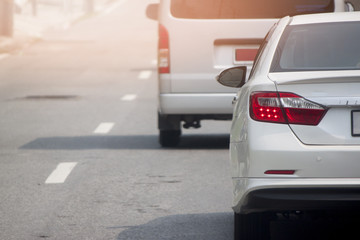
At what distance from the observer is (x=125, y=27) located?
168ft

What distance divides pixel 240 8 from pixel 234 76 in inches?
183

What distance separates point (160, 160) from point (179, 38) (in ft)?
4.26

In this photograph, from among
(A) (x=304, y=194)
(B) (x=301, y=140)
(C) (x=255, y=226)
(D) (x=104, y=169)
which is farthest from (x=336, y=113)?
(D) (x=104, y=169)

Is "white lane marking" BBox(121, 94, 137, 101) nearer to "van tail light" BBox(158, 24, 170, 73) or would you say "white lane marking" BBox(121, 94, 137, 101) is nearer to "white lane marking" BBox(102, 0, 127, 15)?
"van tail light" BBox(158, 24, 170, 73)

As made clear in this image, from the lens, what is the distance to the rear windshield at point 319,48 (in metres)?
6.79

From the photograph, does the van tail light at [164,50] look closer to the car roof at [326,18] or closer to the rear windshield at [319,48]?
the car roof at [326,18]

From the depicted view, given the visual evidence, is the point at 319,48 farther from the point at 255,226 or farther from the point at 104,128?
the point at 104,128

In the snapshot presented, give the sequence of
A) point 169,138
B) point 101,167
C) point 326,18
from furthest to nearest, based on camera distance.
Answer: point 169,138 → point 101,167 → point 326,18

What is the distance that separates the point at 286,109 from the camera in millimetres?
6480

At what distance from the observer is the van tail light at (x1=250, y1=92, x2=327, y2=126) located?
643cm

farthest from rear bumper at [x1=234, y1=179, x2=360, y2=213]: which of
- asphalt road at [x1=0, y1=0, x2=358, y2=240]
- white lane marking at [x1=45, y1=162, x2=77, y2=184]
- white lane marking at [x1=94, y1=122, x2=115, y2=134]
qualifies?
white lane marking at [x1=94, y1=122, x2=115, y2=134]

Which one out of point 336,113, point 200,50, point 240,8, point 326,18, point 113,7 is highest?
point 326,18

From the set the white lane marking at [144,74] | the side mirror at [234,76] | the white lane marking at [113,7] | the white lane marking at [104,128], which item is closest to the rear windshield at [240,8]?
the white lane marking at [104,128]

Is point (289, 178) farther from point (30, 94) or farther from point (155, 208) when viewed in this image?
point (30, 94)
